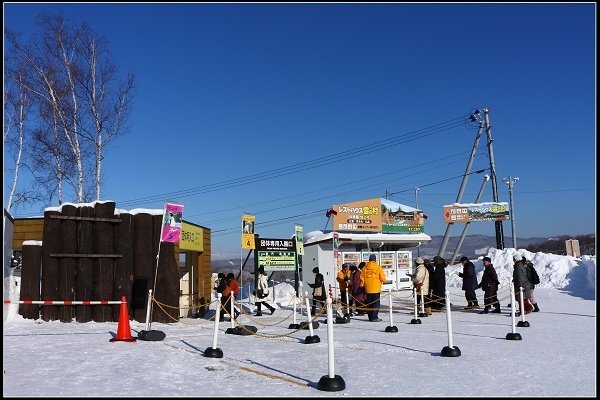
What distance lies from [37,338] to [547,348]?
935 centimetres

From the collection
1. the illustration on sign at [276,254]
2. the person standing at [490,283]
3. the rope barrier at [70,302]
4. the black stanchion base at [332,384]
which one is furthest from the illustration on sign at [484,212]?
the black stanchion base at [332,384]

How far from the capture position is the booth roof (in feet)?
82.1

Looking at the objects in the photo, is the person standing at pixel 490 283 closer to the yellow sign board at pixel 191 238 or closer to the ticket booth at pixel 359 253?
the ticket booth at pixel 359 253

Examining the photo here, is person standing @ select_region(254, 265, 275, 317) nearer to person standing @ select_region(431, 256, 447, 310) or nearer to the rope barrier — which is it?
person standing @ select_region(431, 256, 447, 310)

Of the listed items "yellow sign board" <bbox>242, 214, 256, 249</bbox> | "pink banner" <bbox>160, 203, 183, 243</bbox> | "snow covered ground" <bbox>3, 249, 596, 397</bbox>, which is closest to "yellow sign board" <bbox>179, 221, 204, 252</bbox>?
"yellow sign board" <bbox>242, 214, 256, 249</bbox>

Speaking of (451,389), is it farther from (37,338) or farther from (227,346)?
(37,338)

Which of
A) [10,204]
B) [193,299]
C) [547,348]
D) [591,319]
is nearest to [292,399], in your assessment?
[547,348]

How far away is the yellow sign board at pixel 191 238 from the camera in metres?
15.9

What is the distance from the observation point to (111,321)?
43.1 feet

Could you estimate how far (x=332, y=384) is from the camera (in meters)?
6.16

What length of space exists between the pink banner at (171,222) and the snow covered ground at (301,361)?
209cm

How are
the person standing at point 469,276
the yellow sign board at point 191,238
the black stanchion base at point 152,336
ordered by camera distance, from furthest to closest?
the person standing at point 469,276 < the yellow sign board at point 191,238 < the black stanchion base at point 152,336

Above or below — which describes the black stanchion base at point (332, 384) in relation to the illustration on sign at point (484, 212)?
below

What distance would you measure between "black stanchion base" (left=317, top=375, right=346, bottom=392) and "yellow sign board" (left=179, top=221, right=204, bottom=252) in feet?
31.5
